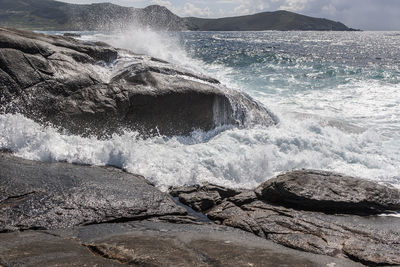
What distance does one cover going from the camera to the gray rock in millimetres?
6344

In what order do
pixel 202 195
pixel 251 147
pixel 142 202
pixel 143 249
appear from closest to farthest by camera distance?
1. pixel 143 249
2. pixel 142 202
3. pixel 202 195
4. pixel 251 147

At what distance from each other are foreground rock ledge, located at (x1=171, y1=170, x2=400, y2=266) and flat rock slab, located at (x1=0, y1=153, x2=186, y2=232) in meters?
0.88

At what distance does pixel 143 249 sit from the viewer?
412 cm

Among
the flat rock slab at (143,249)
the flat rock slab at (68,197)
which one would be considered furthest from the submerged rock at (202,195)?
the flat rock slab at (143,249)

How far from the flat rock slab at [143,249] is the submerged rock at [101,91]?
446cm

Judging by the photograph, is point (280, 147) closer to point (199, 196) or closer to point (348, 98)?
point (199, 196)

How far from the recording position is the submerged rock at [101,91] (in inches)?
346

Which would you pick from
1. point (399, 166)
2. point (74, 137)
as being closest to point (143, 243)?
point (74, 137)

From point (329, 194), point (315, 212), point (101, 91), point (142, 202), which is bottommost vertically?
point (315, 212)

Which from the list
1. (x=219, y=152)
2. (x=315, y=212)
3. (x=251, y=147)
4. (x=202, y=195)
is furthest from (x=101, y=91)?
(x=315, y=212)

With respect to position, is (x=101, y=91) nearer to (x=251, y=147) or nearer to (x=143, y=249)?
(x=251, y=147)

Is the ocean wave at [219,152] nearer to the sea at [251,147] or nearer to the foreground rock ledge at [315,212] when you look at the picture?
the sea at [251,147]

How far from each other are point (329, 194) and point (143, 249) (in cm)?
386

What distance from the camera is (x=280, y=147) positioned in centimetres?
1061
